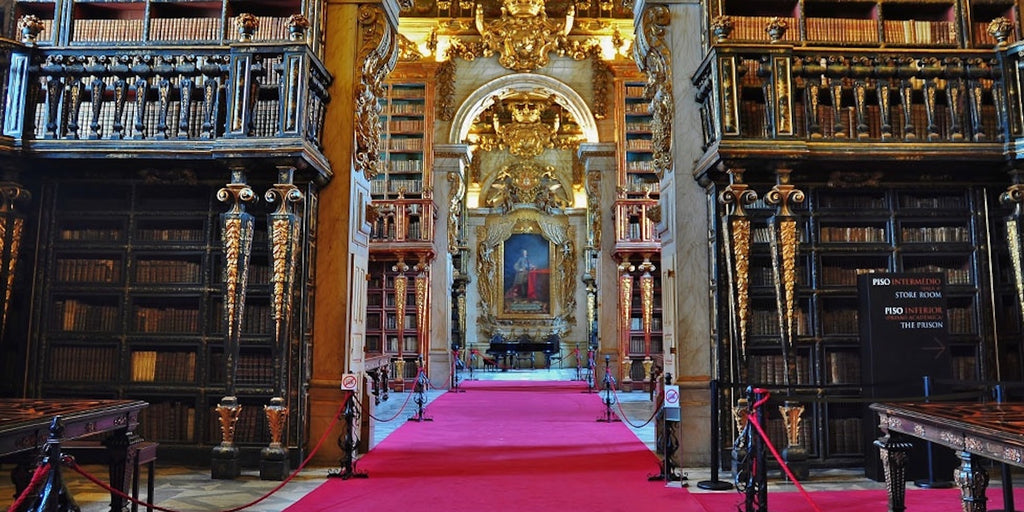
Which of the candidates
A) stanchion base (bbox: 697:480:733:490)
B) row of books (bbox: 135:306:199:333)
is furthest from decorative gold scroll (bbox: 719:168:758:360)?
row of books (bbox: 135:306:199:333)

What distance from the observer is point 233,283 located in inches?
246

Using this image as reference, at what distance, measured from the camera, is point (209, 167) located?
6.65m

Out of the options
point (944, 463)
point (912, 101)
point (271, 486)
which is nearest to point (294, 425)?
point (271, 486)

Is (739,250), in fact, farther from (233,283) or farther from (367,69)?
(233,283)

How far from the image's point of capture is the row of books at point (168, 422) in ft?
22.2

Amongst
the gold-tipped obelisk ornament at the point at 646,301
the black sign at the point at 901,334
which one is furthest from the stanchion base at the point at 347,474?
the gold-tipped obelisk ornament at the point at 646,301

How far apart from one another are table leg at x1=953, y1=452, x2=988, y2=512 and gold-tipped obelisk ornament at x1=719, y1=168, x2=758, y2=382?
9.32 feet

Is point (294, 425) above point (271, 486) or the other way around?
above

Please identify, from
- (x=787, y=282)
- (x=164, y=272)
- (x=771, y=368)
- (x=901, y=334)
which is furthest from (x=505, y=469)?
(x=164, y=272)

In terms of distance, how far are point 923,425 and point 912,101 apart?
4.17 metres

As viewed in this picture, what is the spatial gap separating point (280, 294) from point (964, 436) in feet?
17.2

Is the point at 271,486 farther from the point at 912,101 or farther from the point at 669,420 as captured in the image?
the point at 912,101

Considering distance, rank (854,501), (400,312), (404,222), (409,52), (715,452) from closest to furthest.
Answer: (854,501) < (715,452) < (404,222) < (400,312) < (409,52)

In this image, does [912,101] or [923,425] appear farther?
[912,101]
